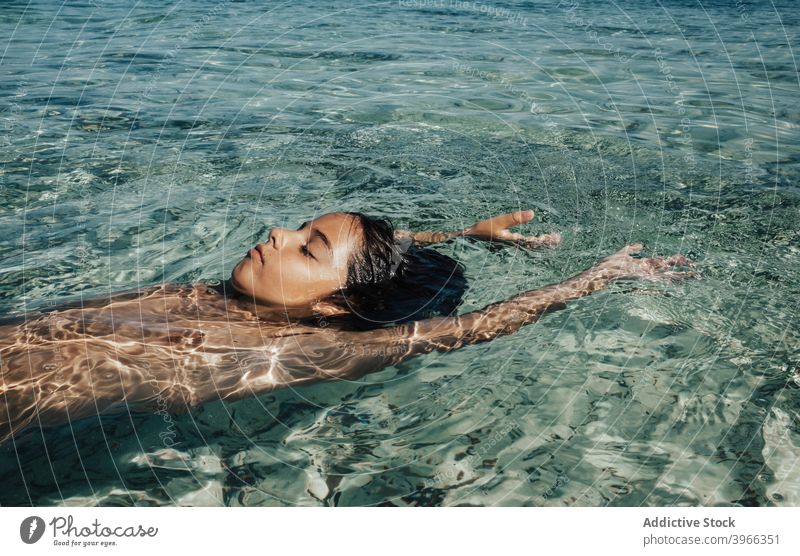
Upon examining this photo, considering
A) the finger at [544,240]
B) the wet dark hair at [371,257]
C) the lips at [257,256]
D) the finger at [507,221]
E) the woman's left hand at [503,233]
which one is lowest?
the finger at [544,240]

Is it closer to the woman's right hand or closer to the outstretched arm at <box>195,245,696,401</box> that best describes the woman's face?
the outstretched arm at <box>195,245,696,401</box>

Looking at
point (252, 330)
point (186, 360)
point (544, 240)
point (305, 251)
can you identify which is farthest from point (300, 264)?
point (544, 240)

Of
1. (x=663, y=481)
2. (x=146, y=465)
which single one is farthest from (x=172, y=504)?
(x=663, y=481)

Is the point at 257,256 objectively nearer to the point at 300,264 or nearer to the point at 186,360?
the point at 300,264

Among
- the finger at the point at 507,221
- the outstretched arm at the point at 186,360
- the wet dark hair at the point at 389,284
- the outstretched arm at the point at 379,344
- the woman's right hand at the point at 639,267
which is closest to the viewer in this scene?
the outstretched arm at the point at 186,360

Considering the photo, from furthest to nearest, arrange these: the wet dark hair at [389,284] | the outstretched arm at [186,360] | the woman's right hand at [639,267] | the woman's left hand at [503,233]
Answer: the woman's left hand at [503,233] < the woman's right hand at [639,267] < the wet dark hair at [389,284] < the outstretched arm at [186,360]

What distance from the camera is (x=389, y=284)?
15.5 feet

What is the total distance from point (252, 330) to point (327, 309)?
489 millimetres

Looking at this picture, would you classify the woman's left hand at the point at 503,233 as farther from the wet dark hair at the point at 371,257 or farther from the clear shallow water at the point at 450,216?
the wet dark hair at the point at 371,257

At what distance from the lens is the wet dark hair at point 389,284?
4.43 meters

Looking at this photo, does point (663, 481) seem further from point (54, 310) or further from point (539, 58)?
point (539, 58)

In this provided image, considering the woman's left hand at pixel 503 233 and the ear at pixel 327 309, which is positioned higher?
the ear at pixel 327 309

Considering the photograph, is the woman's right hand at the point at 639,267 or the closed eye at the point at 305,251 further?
the woman's right hand at the point at 639,267

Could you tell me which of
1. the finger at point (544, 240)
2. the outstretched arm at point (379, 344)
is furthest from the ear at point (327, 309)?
the finger at point (544, 240)
